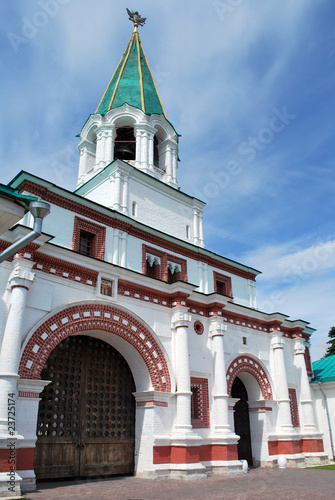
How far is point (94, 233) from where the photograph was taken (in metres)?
13.6

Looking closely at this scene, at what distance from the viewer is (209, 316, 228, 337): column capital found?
49.2 feet

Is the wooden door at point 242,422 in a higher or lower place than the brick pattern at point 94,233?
lower

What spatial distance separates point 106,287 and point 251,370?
7535 mm

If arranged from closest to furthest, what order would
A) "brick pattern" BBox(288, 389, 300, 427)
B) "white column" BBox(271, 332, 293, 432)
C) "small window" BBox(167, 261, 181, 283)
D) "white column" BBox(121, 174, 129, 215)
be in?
"white column" BBox(121, 174, 129, 215) → "small window" BBox(167, 261, 181, 283) → "white column" BBox(271, 332, 293, 432) → "brick pattern" BBox(288, 389, 300, 427)

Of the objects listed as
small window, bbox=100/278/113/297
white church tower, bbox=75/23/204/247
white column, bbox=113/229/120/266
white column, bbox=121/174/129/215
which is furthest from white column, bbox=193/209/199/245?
small window, bbox=100/278/113/297

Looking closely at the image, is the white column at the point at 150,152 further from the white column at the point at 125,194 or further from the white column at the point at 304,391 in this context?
the white column at the point at 304,391

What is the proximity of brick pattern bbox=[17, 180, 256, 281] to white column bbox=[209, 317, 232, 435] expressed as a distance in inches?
113

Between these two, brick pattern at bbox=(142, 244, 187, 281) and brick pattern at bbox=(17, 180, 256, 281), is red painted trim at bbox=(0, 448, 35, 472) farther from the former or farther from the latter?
brick pattern at bbox=(17, 180, 256, 281)

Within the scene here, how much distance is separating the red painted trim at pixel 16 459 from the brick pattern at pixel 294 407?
39.5 feet

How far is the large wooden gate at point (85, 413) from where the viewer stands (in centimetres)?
1138

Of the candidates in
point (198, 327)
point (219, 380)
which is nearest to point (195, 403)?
point (219, 380)

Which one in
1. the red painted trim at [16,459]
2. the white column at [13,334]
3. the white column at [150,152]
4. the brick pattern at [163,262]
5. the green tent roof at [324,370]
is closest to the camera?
the red painted trim at [16,459]

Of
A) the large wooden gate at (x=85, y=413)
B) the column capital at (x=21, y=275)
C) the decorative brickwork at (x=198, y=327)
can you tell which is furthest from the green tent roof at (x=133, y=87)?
the large wooden gate at (x=85, y=413)

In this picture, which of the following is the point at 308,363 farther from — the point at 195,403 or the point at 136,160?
the point at 136,160
